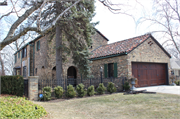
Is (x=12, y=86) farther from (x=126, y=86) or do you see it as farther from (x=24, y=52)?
(x=24, y=52)

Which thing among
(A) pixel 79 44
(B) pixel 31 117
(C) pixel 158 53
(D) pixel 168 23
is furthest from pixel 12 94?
(D) pixel 168 23

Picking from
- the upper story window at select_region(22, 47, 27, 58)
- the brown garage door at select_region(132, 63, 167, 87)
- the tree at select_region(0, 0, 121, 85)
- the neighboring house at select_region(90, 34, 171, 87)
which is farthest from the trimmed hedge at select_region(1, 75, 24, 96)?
the upper story window at select_region(22, 47, 27, 58)

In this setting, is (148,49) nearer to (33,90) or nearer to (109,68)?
(109,68)

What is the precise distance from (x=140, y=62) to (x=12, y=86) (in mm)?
10315

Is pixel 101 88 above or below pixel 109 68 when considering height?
below

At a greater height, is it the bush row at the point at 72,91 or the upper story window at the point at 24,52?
the upper story window at the point at 24,52

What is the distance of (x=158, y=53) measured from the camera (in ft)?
49.8

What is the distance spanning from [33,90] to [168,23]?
13.9m

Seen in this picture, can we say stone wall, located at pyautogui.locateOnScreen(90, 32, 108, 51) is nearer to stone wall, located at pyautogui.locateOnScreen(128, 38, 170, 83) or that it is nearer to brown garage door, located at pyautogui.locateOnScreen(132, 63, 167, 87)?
stone wall, located at pyautogui.locateOnScreen(128, 38, 170, 83)

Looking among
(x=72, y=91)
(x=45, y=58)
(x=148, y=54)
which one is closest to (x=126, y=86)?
(x=148, y=54)

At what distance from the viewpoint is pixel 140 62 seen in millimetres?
14148

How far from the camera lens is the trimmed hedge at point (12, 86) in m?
9.57

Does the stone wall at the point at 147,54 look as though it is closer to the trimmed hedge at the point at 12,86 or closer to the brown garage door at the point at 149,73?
the brown garage door at the point at 149,73

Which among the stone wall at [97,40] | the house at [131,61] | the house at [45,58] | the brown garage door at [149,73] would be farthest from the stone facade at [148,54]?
the stone wall at [97,40]
